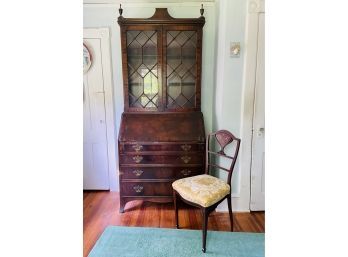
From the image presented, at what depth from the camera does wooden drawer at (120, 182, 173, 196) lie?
2.46m

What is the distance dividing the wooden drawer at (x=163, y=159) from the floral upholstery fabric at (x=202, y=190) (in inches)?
10.1

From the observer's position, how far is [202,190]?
1.98m

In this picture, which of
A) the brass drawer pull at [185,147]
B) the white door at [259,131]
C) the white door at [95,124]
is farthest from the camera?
the white door at [95,124]

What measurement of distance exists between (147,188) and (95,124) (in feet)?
3.61

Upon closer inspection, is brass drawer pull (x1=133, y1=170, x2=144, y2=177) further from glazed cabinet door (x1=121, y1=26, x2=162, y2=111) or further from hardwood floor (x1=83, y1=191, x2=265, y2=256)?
glazed cabinet door (x1=121, y1=26, x2=162, y2=111)

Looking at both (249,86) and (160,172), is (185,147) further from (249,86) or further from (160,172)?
(249,86)

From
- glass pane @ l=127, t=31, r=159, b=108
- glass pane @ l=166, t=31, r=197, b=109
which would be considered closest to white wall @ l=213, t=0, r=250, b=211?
glass pane @ l=166, t=31, r=197, b=109

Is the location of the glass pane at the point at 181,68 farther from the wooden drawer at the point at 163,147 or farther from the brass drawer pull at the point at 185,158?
the brass drawer pull at the point at 185,158

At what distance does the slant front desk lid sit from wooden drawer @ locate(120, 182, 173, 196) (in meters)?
0.48

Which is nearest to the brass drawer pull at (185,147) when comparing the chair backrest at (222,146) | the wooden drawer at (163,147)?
the wooden drawer at (163,147)

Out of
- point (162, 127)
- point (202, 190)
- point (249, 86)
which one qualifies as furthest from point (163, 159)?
point (249, 86)

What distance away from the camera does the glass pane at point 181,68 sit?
2.53 meters
